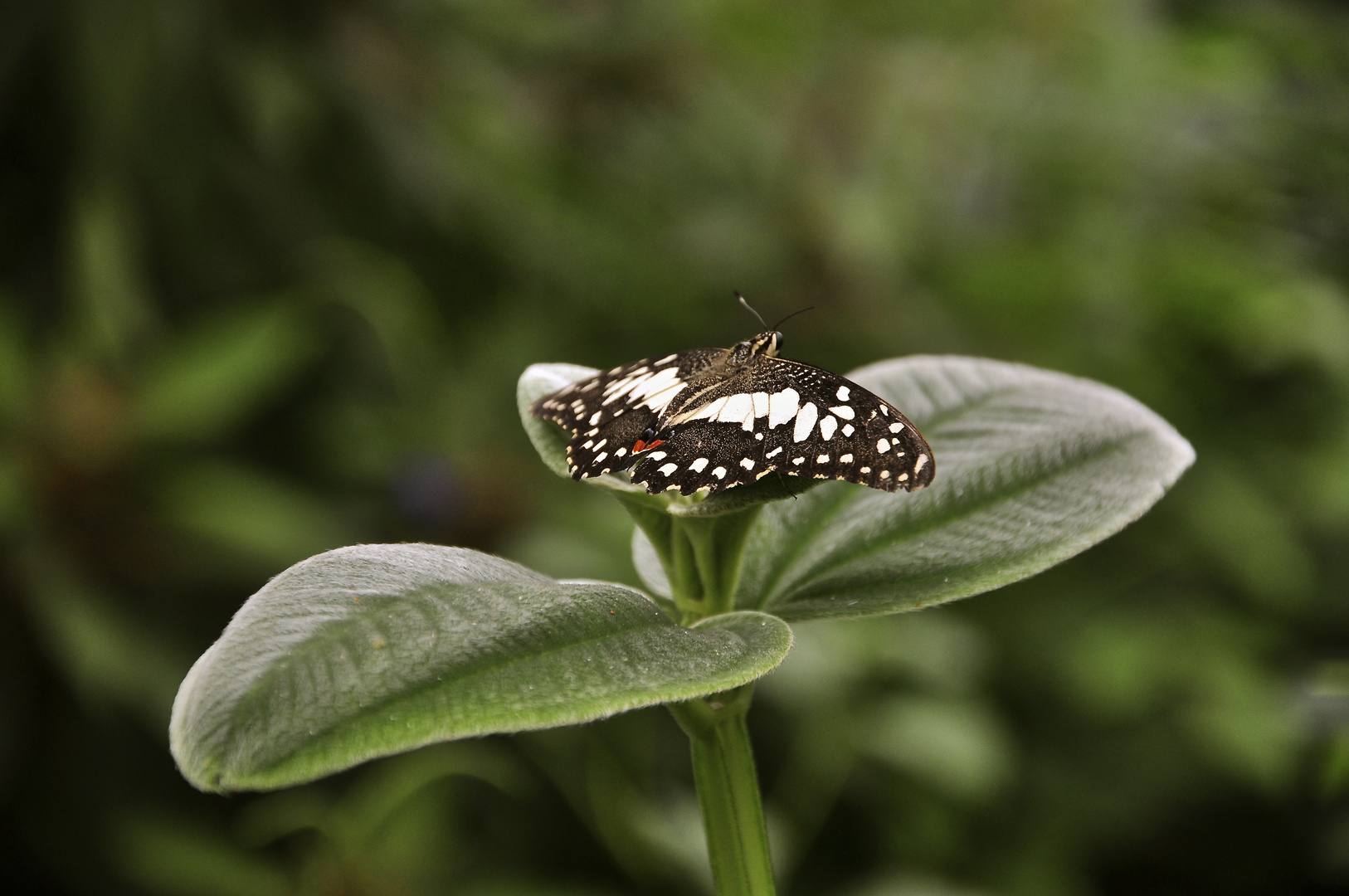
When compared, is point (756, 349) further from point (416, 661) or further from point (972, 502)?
point (416, 661)


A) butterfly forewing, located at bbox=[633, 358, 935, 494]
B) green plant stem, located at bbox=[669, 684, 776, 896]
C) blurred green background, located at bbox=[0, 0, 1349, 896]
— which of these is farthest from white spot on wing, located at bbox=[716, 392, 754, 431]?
blurred green background, located at bbox=[0, 0, 1349, 896]

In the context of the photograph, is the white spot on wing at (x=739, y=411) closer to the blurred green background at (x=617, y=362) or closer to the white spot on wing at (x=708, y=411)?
the white spot on wing at (x=708, y=411)

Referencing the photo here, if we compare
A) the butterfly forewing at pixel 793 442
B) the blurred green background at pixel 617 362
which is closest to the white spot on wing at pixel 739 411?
the butterfly forewing at pixel 793 442

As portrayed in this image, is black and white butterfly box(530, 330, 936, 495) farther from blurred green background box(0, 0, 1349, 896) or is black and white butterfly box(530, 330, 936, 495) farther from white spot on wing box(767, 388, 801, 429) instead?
blurred green background box(0, 0, 1349, 896)

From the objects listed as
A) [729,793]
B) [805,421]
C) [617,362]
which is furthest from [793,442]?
[617,362]

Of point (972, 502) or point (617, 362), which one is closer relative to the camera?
point (972, 502)
